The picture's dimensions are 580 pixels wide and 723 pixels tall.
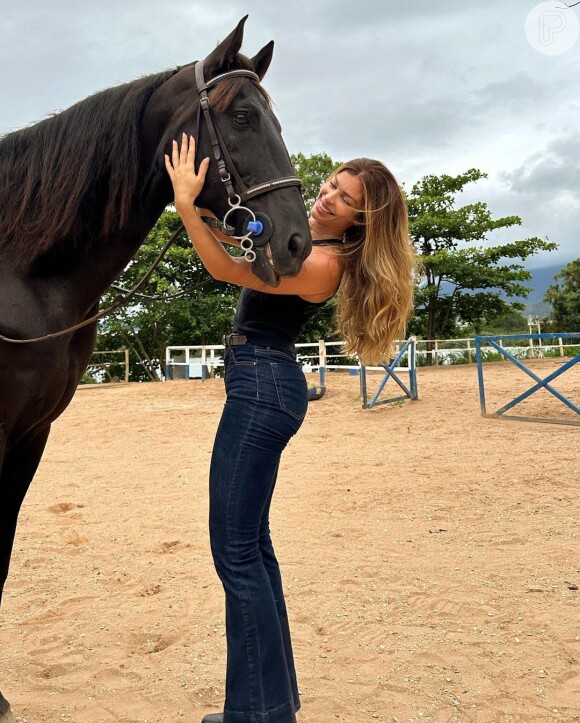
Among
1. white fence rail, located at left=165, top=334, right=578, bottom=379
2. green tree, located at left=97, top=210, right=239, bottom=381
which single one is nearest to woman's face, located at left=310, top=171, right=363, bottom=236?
white fence rail, located at left=165, top=334, right=578, bottom=379

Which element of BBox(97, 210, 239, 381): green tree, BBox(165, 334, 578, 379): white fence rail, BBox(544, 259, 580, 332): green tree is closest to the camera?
BBox(165, 334, 578, 379): white fence rail

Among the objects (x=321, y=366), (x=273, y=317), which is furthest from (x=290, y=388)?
(x=321, y=366)

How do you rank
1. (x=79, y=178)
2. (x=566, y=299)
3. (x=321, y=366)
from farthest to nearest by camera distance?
(x=566, y=299)
(x=321, y=366)
(x=79, y=178)

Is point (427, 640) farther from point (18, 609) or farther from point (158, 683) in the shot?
point (18, 609)

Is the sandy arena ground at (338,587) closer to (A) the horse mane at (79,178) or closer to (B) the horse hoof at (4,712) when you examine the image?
(B) the horse hoof at (4,712)

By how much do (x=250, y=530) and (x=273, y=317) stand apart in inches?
27.9

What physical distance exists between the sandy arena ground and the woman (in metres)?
0.60

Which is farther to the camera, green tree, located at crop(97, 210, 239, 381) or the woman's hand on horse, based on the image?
green tree, located at crop(97, 210, 239, 381)

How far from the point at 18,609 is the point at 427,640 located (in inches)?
87.9

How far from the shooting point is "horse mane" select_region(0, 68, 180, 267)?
207 cm

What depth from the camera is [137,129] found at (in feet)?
6.77

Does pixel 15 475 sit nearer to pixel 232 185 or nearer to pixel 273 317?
pixel 273 317

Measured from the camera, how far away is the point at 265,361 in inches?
77.9

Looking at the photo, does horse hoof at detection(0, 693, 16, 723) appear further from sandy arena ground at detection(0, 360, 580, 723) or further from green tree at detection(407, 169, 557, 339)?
green tree at detection(407, 169, 557, 339)
